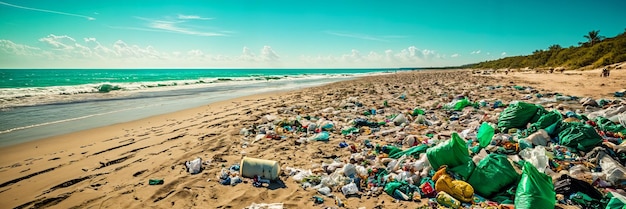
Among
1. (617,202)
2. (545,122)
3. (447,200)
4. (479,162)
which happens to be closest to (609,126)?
(545,122)

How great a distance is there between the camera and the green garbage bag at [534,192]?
2240mm

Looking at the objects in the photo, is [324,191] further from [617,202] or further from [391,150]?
[617,202]

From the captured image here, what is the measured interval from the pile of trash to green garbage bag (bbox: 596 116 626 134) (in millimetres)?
11

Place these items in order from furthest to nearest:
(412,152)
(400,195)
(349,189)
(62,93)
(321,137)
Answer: (62,93) < (321,137) < (412,152) < (349,189) < (400,195)

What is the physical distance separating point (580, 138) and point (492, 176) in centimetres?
186

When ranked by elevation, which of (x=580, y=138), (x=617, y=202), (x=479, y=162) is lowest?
(x=617, y=202)

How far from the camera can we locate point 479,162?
2.98 m

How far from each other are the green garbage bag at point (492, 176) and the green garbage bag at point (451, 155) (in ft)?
0.72

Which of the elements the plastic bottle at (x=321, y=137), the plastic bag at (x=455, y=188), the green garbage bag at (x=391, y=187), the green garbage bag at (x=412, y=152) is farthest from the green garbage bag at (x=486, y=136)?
the plastic bottle at (x=321, y=137)

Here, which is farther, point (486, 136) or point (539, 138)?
point (486, 136)

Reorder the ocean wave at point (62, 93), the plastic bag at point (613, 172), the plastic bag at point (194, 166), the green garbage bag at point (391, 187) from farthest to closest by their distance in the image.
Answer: the ocean wave at point (62, 93), the plastic bag at point (194, 166), the green garbage bag at point (391, 187), the plastic bag at point (613, 172)

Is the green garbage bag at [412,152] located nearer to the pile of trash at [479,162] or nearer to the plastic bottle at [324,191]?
the pile of trash at [479,162]

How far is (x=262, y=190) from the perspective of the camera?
10.1 ft

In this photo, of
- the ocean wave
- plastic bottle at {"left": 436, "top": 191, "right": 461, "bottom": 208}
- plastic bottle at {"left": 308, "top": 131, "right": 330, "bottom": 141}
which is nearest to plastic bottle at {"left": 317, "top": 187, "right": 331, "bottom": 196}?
plastic bottle at {"left": 436, "top": 191, "right": 461, "bottom": 208}
